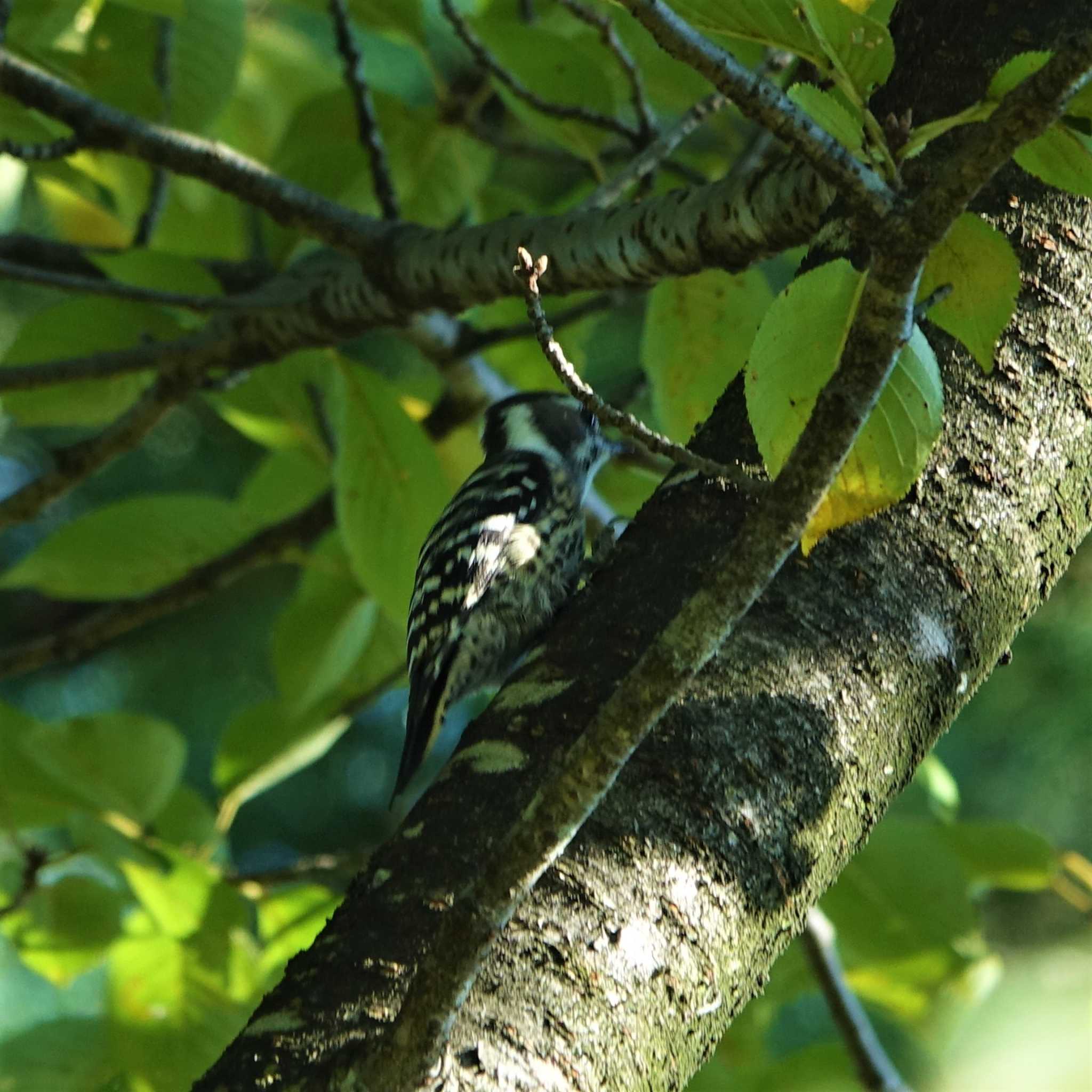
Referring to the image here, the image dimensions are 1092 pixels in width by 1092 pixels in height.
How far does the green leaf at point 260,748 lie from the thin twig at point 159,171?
102 cm

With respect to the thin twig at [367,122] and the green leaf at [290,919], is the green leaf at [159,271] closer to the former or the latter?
the thin twig at [367,122]

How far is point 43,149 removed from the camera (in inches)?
90.7

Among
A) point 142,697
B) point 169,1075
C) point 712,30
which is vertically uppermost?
point 712,30

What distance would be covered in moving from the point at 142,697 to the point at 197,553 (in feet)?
14.6

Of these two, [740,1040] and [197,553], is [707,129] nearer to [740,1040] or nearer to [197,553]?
[197,553]

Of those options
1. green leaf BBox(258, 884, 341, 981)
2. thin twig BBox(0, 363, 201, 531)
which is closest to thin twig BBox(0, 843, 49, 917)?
green leaf BBox(258, 884, 341, 981)

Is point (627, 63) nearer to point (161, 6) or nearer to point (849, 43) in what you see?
point (161, 6)

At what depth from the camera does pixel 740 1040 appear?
305 cm

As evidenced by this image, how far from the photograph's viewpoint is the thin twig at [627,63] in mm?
2293

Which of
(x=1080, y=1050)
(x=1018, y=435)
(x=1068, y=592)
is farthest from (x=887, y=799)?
(x=1068, y=592)

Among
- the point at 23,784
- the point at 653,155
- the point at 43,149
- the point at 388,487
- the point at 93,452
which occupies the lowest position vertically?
the point at 23,784

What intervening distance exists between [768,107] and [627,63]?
4.55ft

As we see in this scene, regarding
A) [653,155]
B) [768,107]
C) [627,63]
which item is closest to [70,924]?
[653,155]

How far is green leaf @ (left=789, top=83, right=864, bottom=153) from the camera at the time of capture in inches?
40.4
